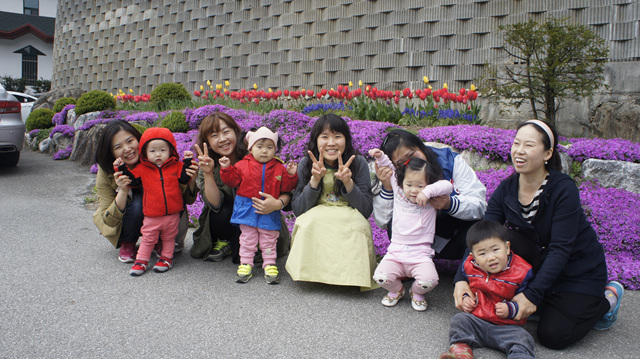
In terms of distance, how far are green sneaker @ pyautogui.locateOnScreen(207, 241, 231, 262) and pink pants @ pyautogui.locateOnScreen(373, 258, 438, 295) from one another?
1417 mm

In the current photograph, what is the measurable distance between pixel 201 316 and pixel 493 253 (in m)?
1.63

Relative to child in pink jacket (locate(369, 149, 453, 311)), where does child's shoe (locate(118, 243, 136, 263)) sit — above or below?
below

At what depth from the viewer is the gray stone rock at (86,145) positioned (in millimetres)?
8336

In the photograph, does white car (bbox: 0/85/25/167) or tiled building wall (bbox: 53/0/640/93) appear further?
white car (bbox: 0/85/25/167)

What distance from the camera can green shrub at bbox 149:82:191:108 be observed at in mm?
9828

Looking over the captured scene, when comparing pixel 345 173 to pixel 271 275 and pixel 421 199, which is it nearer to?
pixel 421 199

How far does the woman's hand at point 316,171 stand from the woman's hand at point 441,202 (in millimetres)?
707

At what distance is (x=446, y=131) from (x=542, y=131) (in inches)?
95.4

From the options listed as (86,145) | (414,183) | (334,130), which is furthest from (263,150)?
(86,145)

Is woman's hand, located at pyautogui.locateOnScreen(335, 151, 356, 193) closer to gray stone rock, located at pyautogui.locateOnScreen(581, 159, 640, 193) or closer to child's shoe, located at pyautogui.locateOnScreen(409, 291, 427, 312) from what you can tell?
child's shoe, located at pyautogui.locateOnScreen(409, 291, 427, 312)

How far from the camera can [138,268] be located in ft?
11.0

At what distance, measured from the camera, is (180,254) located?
386 cm

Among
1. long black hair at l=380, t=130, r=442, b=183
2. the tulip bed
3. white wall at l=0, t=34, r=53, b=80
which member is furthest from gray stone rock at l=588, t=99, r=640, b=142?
white wall at l=0, t=34, r=53, b=80

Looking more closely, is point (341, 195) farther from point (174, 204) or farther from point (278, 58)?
point (278, 58)
